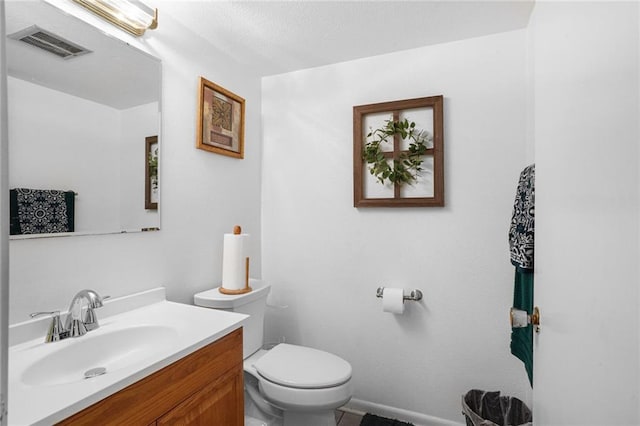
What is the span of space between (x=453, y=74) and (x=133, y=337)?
2.04m

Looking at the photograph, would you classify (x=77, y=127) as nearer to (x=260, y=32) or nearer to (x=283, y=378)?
(x=260, y=32)

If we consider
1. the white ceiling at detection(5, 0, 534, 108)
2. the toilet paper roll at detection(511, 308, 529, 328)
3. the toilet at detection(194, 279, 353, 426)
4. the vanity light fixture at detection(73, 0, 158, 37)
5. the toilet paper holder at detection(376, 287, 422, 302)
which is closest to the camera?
the toilet paper roll at detection(511, 308, 529, 328)

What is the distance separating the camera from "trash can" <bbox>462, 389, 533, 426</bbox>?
1.72m

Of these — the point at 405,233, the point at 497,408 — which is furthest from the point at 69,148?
the point at 497,408

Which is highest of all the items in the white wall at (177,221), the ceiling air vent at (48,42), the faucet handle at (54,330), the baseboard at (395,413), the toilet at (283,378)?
the ceiling air vent at (48,42)

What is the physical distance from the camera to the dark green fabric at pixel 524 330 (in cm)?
138

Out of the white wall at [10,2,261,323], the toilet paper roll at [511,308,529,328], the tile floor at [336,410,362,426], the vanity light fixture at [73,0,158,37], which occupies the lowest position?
the tile floor at [336,410,362,426]

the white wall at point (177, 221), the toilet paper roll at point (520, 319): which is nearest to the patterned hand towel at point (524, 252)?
the toilet paper roll at point (520, 319)

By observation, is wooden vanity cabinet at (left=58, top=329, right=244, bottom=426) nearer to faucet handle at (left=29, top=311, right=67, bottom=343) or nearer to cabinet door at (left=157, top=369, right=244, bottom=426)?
cabinet door at (left=157, top=369, right=244, bottom=426)

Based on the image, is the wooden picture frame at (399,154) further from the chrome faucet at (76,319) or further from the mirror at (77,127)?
the chrome faucet at (76,319)

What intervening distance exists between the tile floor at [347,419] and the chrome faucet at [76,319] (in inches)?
59.1

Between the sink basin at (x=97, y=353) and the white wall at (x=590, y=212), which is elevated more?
the white wall at (x=590, y=212)

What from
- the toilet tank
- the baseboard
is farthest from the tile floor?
the toilet tank

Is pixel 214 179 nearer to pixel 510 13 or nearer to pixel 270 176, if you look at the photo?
pixel 270 176
